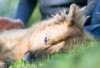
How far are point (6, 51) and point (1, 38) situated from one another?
18 centimetres

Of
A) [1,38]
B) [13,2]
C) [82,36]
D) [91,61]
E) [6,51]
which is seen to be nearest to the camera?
[91,61]

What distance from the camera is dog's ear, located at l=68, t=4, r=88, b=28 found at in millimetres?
1704

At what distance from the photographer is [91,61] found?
0.49 m

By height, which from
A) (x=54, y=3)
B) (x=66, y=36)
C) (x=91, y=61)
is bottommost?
(x=91, y=61)

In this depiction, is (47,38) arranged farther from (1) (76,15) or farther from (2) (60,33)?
(1) (76,15)

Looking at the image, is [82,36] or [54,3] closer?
[82,36]

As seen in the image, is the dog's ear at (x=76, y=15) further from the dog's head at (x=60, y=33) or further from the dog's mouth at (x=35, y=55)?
the dog's mouth at (x=35, y=55)

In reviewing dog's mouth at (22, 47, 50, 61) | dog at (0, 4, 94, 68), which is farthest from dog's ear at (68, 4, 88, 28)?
dog's mouth at (22, 47, 50, 61)

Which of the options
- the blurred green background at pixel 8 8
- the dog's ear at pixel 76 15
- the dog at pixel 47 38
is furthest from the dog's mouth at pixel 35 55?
the blurred green background at pixel 8 8

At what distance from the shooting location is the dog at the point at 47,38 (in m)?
1.68

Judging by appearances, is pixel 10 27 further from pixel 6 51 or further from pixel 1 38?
pixel 6 51

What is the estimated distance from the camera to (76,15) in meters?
1.73

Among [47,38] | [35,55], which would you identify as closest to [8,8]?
[47,38]

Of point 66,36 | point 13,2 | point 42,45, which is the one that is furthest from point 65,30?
point 13,2
